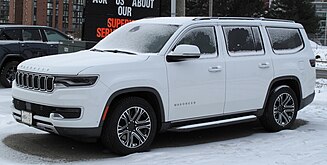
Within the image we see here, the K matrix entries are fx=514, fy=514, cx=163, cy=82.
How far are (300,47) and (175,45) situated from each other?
2.74 m

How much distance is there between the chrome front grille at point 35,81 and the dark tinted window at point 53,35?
775cm

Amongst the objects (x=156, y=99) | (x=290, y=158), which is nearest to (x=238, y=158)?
(x=290, y=158)

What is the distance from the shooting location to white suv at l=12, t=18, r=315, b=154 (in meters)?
6.16

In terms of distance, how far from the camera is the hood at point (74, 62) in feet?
20.2

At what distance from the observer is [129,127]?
6.51 meters

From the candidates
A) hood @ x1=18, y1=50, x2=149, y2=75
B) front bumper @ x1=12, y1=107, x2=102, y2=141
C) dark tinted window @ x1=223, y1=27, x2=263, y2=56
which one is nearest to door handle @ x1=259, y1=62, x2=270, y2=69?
dark tinted window @ x1=223, y1=27, x2=263, y2=56

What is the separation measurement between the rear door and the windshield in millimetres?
965

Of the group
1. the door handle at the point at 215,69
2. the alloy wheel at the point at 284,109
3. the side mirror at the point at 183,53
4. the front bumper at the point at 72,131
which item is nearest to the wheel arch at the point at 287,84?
the alloy wheel at the point at 284,109

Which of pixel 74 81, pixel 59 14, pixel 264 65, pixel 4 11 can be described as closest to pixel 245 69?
pixel 264 65

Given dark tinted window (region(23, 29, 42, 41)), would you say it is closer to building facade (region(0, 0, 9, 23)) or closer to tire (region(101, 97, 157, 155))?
tire (region(101, 97, 157, 155))

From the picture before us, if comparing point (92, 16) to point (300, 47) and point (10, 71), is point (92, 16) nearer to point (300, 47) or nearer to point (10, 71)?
point (10, 71)

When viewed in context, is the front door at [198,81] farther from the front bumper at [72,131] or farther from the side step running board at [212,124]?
the front bumper at [72,131]

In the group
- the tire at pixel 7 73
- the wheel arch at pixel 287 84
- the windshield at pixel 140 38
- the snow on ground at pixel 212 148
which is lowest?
the snow on ground at pixel 212 148

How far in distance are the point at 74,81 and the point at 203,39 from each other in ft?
7.02
